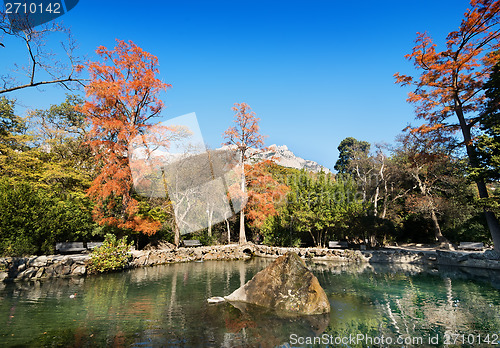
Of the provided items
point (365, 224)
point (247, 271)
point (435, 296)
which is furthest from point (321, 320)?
point (365, 224)

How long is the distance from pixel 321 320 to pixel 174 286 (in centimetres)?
561

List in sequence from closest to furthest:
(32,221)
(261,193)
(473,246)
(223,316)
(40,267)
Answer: (223,316), (40,267), (32,221), (473,246), (261,193)

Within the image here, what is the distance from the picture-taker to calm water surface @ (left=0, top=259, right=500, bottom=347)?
4773 millimetres

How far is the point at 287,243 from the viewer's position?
808 inches

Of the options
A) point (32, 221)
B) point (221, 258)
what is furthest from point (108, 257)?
point (221, 258)

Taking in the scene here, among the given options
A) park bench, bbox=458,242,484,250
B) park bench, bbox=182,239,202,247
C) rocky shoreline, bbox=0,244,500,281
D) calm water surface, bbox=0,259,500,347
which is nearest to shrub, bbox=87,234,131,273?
rocky shoreline, bbox=0,244,500,281

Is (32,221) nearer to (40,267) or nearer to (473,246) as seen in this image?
(40,267)

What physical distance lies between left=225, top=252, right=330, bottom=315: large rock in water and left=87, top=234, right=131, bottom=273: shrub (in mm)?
6903

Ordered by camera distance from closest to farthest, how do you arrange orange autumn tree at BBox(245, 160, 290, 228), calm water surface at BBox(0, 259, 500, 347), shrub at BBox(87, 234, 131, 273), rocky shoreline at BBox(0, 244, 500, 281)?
1. calm water surface at BBox(0, 259, 500, 347)
2. rocky shoreline at BBox(0, 244, 500, 281)
3. shrub at BBox(87, 234, 131, 273)
4. orange autumn tree at BBox(245, 160, 290, 228)

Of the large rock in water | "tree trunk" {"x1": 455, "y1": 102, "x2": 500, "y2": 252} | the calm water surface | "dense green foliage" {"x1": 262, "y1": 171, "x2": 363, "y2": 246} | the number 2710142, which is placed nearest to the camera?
the calm water surface

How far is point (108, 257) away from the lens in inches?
458

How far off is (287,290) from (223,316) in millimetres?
1788

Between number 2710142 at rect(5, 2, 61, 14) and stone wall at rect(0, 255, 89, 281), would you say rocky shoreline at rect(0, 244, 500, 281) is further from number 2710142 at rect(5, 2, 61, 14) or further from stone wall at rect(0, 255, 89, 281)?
number 2710142 at rect(5, 2, 61, 14)

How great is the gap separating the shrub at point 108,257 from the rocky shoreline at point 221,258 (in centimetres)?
41
